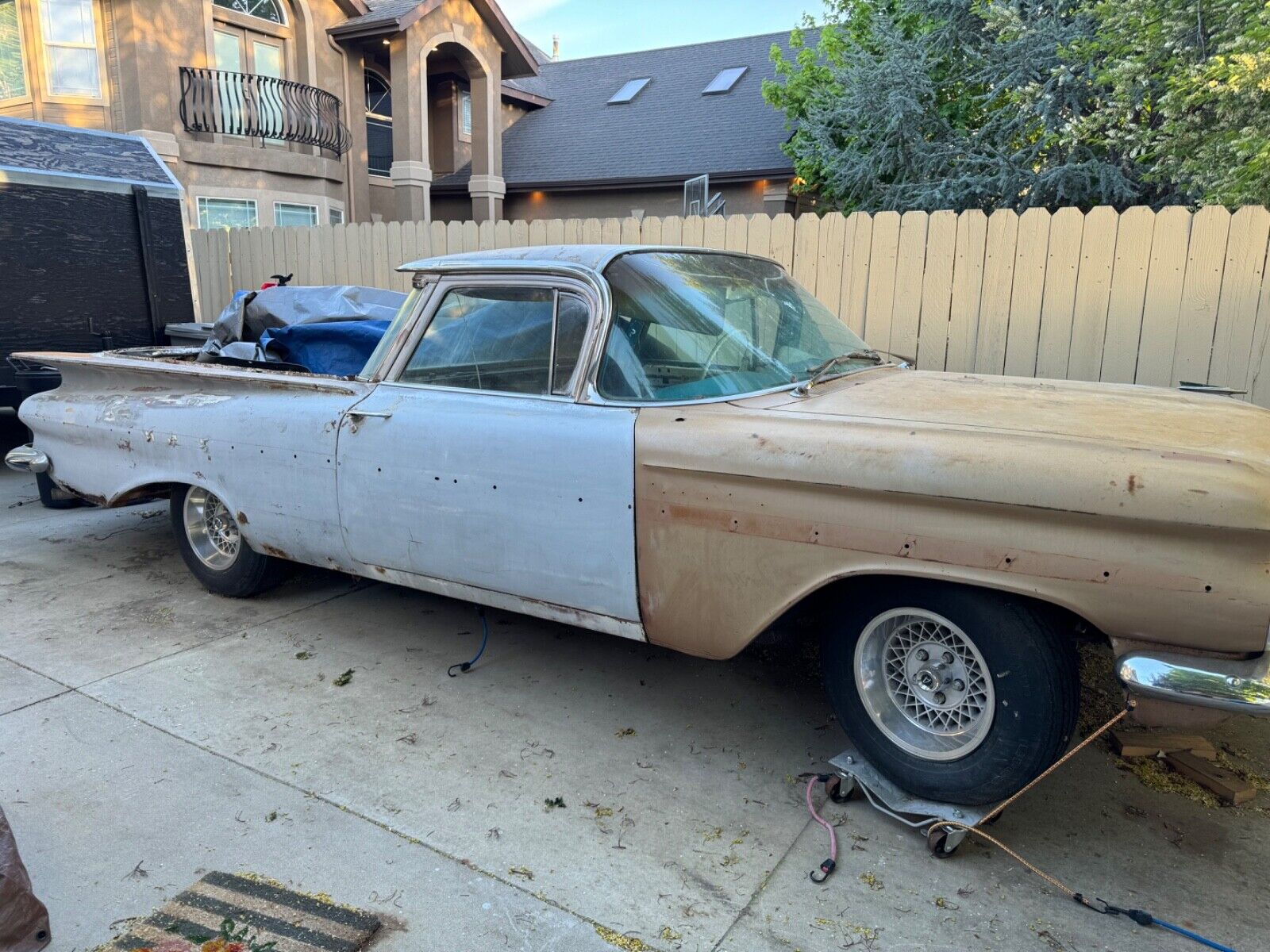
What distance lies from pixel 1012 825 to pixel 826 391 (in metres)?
1.64

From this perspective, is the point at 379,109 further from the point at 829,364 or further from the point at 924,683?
the point at 924,683

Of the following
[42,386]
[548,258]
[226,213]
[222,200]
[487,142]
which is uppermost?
[487,142]

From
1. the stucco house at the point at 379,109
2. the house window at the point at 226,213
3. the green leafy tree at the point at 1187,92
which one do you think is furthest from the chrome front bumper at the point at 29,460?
the house window at the point at 226,213

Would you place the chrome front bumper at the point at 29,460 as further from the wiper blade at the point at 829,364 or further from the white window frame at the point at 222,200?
the white window frame at the point at 222,200

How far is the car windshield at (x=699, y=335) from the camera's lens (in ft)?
11.1

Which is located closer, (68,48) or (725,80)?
(68,48)

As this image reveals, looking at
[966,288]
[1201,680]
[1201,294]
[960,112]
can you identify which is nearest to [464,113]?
[960,112]

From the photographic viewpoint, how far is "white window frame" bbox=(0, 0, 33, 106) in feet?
45.8

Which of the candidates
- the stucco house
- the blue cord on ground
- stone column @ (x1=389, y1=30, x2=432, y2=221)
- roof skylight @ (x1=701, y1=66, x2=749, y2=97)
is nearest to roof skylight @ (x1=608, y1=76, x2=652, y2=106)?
the stucco house

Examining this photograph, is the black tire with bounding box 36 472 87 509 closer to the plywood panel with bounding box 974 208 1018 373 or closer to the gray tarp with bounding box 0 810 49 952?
the gray tarp with bounding box 0 810 49 952

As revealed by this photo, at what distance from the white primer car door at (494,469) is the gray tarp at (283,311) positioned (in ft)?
6.64

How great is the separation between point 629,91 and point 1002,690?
20.2 m

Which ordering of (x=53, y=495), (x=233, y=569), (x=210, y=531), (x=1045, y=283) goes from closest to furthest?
(x=233, y=569)
(x=210, y=531)
(x=53, y=495)
(x=1045, y=283)

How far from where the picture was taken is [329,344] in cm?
511
